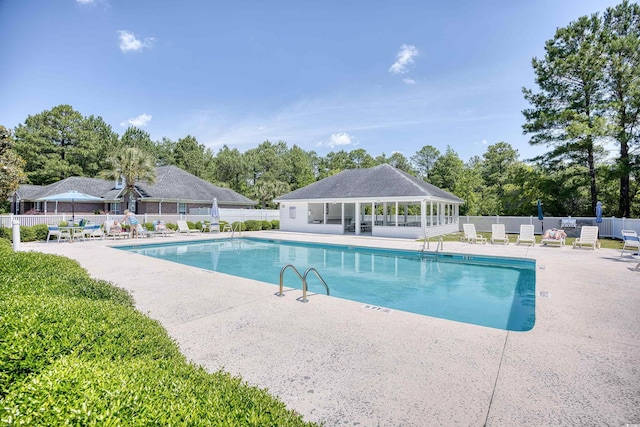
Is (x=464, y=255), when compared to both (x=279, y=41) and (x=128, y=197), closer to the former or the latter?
(x=279, y=41)

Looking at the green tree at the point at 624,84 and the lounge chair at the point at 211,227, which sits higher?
the green tree at the point at 624,84

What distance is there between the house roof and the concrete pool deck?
2406 cm

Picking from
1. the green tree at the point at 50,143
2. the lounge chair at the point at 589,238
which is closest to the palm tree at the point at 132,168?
the green tree at the point at 50,143

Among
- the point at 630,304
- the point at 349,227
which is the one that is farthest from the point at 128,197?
the point at 630,304

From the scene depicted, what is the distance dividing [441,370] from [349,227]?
21174mm

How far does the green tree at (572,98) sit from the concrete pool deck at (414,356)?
1995 centimetres

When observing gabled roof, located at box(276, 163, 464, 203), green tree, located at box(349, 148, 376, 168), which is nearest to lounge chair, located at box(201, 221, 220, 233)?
gabled roof, located at box(276, 163, 464, 203)

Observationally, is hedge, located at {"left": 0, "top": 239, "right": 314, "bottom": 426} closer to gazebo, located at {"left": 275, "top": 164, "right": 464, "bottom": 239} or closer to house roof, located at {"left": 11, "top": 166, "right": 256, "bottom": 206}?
gazebo, located at {"left": 275, "top": 164, "right": 464, "bottom": 239}

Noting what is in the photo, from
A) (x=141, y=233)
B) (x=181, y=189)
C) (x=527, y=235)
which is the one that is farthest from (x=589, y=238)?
(x=181, y=189)

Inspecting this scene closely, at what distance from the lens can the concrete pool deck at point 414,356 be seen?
282 cm

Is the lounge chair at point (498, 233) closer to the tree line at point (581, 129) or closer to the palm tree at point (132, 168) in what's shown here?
the tree line at point (581, 129)

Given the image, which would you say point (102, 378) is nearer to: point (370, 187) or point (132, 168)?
point (370, 187)

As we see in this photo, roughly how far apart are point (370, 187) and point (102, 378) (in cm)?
2169

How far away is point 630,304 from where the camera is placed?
19.5ft
